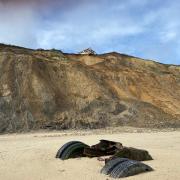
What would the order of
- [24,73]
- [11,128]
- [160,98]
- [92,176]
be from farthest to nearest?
[160,98] → [24,73] → [11,128] → [92,176]

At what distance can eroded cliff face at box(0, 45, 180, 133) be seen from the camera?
39.0 metres

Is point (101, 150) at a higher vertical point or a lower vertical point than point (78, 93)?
lower

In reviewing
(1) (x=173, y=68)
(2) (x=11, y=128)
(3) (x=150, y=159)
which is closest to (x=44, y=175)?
(3) (x=150, y=159)

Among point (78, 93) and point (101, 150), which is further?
point (78, 93)

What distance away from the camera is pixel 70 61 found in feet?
168

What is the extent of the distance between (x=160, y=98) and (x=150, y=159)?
33.6m

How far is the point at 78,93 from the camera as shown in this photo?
147 ft

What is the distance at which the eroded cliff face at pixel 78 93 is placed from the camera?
1534 inches

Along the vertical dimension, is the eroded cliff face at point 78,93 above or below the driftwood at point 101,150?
above

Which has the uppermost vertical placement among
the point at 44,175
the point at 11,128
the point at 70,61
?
the point at 70,61

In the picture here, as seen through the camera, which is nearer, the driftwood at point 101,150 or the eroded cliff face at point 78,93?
the driftwood at point 101,150

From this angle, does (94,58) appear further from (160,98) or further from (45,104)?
(45,104)

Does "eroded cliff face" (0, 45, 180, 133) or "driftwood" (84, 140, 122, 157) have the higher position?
"eroded cliff face" (0, 45, 180, 133)

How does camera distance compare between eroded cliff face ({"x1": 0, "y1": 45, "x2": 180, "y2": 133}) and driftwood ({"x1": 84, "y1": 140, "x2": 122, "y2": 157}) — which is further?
eroded cliff face ({"x1": 0, "y1": 45, "x2": 180, "y2": 133})
